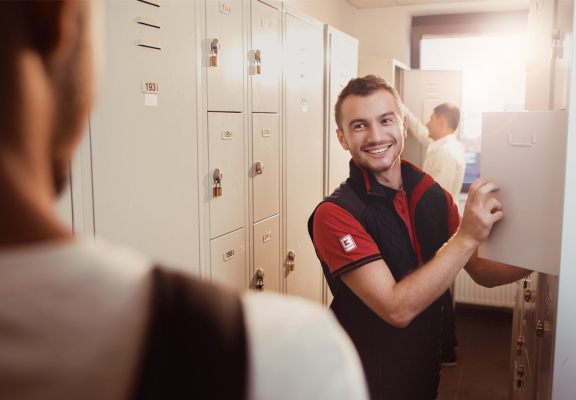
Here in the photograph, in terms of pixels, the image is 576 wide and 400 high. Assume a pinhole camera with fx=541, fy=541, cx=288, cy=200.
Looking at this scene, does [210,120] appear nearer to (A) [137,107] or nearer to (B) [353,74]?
(A) [137,107]

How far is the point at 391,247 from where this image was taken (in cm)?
159

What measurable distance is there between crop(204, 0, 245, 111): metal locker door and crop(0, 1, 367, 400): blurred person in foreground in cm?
183

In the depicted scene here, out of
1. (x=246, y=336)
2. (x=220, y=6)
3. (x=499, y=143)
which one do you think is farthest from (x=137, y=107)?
(x=246, y=336)

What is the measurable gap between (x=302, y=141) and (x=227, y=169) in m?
0.89

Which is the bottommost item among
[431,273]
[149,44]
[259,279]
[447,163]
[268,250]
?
[259,279]

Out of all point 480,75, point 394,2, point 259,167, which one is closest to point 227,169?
point 259,167

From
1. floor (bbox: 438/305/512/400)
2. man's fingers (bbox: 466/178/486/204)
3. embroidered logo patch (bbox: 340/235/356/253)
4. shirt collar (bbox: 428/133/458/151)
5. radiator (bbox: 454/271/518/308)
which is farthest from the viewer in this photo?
radiator (bbox: 454/271/518/308)

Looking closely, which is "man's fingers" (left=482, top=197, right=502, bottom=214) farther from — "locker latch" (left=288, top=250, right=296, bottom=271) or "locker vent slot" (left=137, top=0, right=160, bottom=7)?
"locker latch" (left=288, top=250, right=296, bottom=271)

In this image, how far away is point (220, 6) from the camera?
2.06 metres

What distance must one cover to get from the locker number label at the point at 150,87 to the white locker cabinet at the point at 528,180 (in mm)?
972

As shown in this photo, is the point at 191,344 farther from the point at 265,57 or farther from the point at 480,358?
the point at 480,358

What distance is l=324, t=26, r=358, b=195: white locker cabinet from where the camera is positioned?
331 centimetres

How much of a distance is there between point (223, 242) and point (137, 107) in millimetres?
744

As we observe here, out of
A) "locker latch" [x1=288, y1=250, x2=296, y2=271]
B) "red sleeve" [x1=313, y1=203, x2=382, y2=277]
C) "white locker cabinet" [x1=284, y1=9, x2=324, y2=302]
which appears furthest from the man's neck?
"locker latch" [x1=288, y1=250, x2=296, y2=271]
